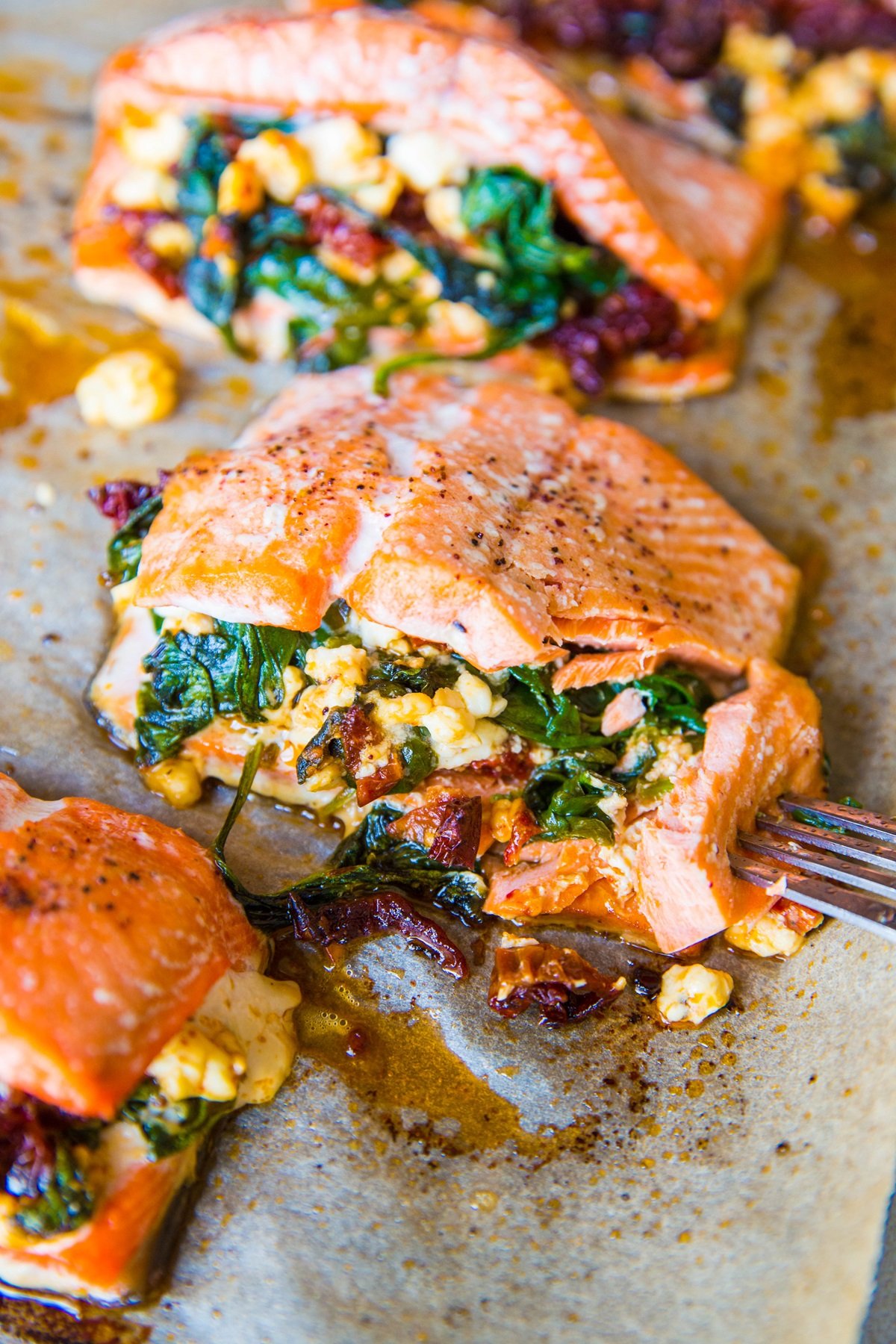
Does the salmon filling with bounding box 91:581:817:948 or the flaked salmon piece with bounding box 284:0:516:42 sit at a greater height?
the flaked salmon piece with bounding box 284:0:516:42

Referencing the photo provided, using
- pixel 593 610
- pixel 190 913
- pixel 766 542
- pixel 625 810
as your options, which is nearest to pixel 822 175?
pixel 766 542

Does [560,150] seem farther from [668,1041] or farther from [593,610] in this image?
[668,1041]

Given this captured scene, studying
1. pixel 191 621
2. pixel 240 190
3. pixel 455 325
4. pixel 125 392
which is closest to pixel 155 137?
pixel 240 190

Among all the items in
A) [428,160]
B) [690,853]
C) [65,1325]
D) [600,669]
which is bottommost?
[65,1325]

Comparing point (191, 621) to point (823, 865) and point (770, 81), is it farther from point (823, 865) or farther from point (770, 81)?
point (770, 81)

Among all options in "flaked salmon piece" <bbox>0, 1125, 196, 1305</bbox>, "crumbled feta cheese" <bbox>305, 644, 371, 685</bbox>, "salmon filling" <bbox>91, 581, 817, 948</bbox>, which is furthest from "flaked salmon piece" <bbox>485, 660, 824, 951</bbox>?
"flaked salmon piece" <bbox>0, 1125, 196, 1305</bbox>

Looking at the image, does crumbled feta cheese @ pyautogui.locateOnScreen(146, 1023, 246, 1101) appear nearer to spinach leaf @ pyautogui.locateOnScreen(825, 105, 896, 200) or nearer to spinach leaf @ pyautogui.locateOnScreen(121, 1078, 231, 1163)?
spinach leaf @ pyautogui.locateOnScreen(121, 1078, 231, 1163)

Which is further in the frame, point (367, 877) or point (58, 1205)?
point (367, 877)
